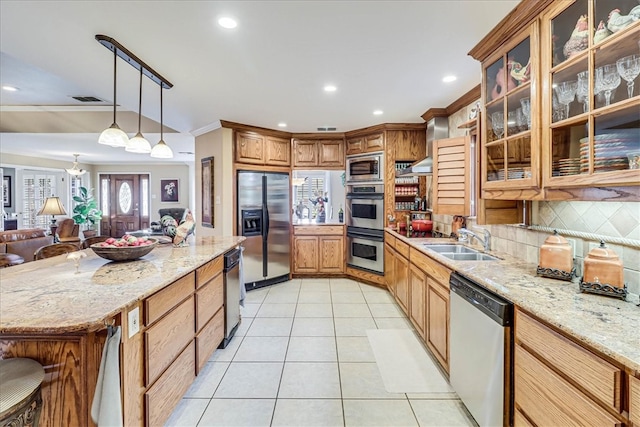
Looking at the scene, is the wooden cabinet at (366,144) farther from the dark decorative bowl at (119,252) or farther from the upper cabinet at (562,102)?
the dark decorative bowl at (119,252)

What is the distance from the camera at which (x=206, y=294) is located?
233cm

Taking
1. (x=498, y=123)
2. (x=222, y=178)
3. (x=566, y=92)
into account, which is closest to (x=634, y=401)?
(x=566, y=92)

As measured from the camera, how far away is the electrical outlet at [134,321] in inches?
54.2

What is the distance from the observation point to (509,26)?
180cm

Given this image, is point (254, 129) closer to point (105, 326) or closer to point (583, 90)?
point (105, 326)

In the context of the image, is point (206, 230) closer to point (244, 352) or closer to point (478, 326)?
point (244, 352)

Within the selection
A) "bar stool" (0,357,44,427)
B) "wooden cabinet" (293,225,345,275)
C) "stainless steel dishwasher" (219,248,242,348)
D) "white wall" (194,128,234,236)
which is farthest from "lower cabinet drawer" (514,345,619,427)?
"white wall" (194,128,234,236)

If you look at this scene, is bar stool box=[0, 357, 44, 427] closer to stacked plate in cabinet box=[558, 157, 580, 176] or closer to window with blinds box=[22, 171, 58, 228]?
stacked plate in cabinet box=[558, 157, 580, 176]

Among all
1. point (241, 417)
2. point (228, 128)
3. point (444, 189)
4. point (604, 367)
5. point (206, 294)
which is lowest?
point (241, 417)

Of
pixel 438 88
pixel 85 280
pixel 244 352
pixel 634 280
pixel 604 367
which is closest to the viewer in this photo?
pixel 604 367

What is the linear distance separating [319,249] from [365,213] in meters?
1.00

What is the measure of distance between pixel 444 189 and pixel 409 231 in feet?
3.14

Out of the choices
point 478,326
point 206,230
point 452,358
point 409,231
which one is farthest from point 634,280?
point 206,230

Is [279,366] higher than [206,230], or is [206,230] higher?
[206,230]
